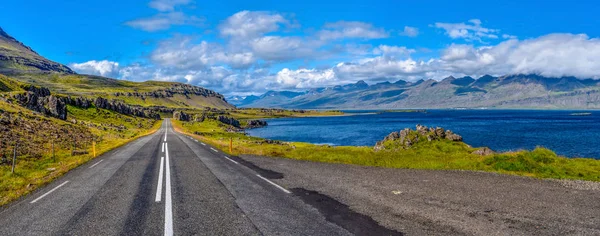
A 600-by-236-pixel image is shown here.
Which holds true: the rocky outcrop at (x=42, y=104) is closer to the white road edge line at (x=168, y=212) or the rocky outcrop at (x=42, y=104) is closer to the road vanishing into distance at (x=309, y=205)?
the road vanishing into distance at (x=309, y=205)

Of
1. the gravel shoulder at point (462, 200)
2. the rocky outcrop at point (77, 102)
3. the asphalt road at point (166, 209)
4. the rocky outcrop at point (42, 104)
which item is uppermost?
the rocky outcrop at point (77, 102)

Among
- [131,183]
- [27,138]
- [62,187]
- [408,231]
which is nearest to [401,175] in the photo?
[408,231]

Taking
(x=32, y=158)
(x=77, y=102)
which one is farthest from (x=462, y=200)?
(x=77, y=102)

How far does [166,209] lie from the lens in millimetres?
11461

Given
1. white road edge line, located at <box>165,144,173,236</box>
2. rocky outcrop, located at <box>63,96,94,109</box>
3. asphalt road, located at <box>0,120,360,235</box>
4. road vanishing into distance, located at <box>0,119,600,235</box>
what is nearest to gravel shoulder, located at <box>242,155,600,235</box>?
road vanishing into distance, located at <box>0,119,600,235</box>

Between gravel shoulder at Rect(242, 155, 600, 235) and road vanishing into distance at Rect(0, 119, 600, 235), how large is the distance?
3 centimetres

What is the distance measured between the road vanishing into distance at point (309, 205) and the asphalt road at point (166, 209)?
0.12 ft

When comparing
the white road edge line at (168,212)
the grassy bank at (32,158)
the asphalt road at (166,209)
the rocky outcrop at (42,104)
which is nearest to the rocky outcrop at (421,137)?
the asphalt road at (166,209)

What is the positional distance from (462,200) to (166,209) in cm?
986

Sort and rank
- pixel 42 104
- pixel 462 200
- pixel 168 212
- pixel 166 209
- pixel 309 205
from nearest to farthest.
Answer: pixel 168 212
pixel 166 209
pixel 309 205
pixel 462 200
pixel 42 104

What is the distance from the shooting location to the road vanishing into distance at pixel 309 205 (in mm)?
9461

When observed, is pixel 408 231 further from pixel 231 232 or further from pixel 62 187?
pixel 62 187

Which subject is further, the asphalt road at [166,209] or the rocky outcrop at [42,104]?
the rocky outcrop at [42,104]

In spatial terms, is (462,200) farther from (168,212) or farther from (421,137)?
(421,137)
